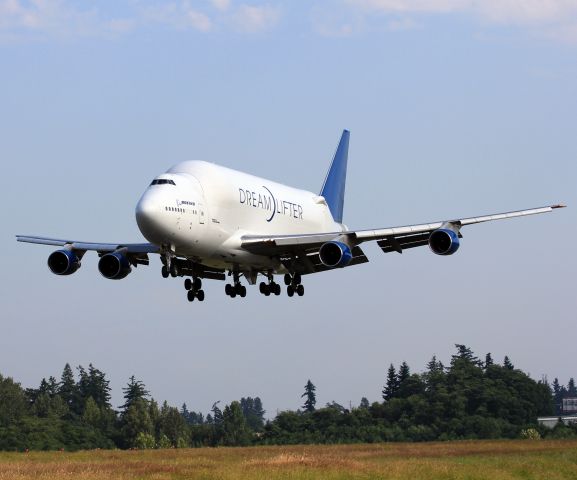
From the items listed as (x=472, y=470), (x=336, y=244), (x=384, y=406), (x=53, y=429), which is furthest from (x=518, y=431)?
(x=336, y=244)

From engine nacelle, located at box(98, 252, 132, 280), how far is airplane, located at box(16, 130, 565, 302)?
0.17 feet

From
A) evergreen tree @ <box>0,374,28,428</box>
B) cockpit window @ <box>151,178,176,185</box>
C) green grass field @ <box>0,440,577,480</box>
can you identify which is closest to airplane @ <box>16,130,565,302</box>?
cockpit window @ <box>151,178,176,185</box>

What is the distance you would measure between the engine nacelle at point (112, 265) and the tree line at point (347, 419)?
57.2 meters

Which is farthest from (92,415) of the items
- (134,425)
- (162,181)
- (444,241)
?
(162,181)

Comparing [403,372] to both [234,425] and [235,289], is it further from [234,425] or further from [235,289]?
[235,289]

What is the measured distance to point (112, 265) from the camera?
64.1m

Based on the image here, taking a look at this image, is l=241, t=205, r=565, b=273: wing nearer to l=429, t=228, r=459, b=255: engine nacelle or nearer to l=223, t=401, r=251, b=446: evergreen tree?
l=429, t=228, r=459, b=255: engine nacelle

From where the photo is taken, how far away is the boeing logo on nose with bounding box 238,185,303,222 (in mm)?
61812

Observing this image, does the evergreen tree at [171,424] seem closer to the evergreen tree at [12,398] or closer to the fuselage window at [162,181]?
the evergreen tree at [12,398]

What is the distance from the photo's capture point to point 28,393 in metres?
170

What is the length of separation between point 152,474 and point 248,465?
6533 mm

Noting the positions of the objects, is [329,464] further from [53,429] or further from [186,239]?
[53,429]

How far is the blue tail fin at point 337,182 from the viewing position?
81125mm

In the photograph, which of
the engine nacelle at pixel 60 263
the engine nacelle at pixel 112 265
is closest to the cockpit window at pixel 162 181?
the engine nacelle at pixel 112 265
